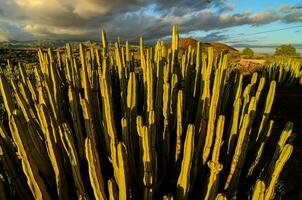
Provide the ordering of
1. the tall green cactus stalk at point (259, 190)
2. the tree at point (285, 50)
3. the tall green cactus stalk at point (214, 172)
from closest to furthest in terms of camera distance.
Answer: the tall green cactus stalk at point (259, 190)
the tall green cactus stalk at point (214, 172)
the tree at point (285, 50)

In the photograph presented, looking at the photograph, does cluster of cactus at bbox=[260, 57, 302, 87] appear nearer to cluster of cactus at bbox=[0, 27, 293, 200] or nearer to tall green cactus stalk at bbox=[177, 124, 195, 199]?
cluster of cactus at bbox=[0, 27, 293, 200]

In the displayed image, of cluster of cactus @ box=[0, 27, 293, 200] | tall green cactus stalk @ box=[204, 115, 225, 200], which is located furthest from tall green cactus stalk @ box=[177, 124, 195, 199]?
tall green cactus stalk @ box=[204, 115, 225, 200]

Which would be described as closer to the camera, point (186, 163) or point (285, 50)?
point (186, 163)

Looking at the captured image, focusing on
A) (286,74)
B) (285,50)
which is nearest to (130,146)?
(286,74)

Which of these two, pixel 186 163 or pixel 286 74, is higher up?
pixel 186 163

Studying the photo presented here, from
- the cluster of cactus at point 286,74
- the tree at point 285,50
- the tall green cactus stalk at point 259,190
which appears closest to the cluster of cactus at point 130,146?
the tall green cactus stalk at point 259,190

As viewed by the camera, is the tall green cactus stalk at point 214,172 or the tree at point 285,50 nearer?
the tall green cactus stalk at point 214,172

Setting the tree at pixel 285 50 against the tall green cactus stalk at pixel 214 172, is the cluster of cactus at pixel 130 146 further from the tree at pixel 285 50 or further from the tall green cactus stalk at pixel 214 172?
the tree at pixel 285 50

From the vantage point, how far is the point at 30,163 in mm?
1454

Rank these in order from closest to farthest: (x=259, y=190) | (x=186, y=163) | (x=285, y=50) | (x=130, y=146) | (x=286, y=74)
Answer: (x=259, y=190)
(x=186, y=163)
(x=130, y=146)
(x=286, y=74)
(x=285, y=50)

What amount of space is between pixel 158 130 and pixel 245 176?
87cm

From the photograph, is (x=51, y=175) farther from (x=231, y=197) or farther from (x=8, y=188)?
(x=231, y=197)

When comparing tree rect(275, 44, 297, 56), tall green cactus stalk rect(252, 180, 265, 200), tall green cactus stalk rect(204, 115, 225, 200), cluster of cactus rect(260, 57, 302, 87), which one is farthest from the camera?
tree rect(275, 44, 297, 56)

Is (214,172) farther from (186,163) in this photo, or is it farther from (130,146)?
(130,146)
